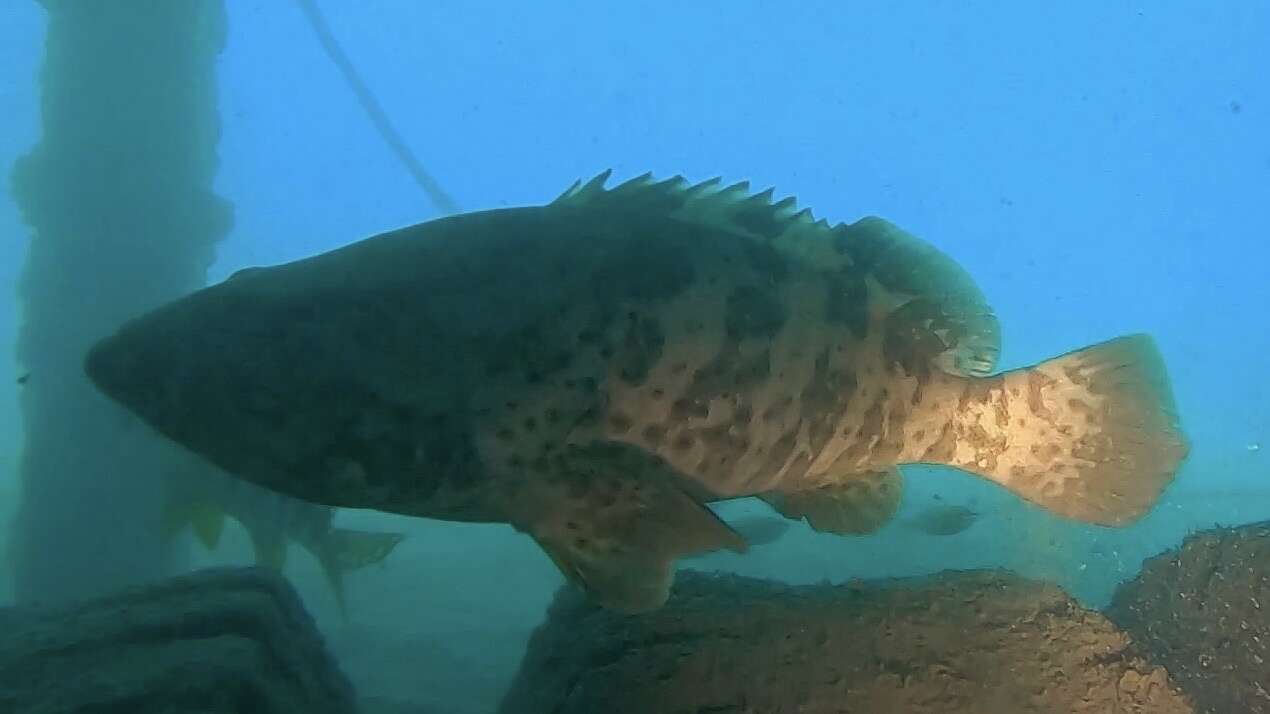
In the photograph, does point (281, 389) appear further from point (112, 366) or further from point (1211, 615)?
point (1211, 615)

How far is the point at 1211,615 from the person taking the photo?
134 inches

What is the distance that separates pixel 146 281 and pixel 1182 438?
9.46 metres

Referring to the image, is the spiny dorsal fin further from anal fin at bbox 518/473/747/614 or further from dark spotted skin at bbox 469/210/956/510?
anal fin at bbox 518/473/747/614

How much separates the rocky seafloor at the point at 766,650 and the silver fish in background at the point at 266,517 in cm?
149

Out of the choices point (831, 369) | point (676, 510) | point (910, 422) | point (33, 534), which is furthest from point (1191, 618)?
point (33, 534)

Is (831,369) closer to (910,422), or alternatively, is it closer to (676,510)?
(910,422)

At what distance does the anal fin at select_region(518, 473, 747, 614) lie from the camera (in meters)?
2.40

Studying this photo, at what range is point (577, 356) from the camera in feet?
8.18

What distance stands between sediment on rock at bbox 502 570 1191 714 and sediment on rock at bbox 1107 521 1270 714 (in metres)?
0.31

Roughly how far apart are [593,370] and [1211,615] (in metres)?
2.75

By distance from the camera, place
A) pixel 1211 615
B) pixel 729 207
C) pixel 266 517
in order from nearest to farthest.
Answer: pixel 729 207 → pixel 1211 615 → pixel 266 517

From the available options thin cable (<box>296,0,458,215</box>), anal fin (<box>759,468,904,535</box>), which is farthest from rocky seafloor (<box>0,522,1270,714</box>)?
thin cable (<box>296,0,458,215</box>)

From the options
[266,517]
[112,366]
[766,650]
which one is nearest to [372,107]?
[266,517]

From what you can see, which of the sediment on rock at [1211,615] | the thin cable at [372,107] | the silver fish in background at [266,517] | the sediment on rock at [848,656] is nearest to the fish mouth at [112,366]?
the sediment on rock at [848,656]
